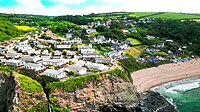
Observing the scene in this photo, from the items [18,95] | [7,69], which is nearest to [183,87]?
[7,69]

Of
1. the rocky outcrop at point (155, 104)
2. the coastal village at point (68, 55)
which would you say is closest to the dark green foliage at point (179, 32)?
the coastal village at point (68, 55)

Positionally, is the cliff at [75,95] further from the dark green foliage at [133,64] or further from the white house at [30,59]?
the dark green foliage at [133,64]

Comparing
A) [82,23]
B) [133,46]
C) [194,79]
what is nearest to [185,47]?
[133,46]

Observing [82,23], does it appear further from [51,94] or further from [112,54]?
[51,94]

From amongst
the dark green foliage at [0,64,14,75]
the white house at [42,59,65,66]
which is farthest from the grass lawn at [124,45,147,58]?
the dark green foliage at [0,64,14,75]

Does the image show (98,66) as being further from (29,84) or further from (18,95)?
(18,95)

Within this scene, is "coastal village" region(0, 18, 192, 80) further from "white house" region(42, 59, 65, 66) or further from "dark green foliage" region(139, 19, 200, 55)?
"dark green foliage" region(139, 19, 200, 55)
